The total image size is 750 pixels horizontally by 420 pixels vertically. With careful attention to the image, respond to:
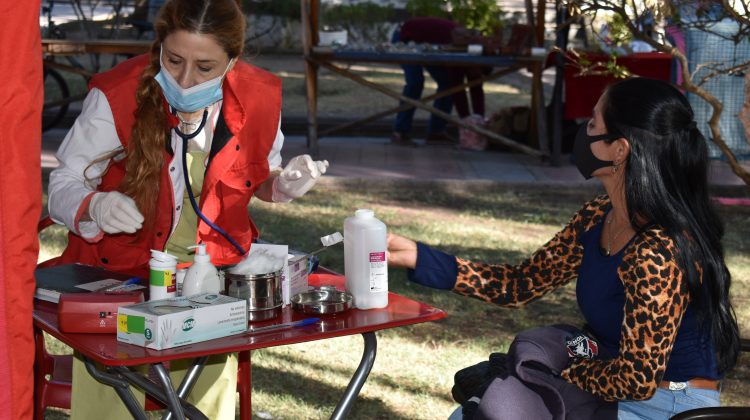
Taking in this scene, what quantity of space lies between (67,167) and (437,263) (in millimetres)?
1091

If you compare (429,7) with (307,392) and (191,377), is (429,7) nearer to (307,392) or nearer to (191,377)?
(307,392)

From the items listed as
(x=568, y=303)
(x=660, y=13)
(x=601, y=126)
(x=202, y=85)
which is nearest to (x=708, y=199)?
(x=601, y=126)

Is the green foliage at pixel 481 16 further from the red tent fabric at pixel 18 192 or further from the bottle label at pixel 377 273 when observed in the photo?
the red tent fabric at pixel 18 192

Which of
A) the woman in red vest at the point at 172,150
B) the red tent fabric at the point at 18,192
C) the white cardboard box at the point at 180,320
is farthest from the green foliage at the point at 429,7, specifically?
the red tent fabric at the point at 18,192

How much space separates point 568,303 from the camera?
19.6 feet

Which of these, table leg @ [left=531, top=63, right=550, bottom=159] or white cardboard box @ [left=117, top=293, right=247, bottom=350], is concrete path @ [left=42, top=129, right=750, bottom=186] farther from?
white cardboard box @ [left=117, top=293, right=247, bottom=350]

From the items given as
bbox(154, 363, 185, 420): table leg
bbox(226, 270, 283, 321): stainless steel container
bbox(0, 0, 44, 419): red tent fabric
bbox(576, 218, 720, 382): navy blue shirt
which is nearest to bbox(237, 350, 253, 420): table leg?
bbox(226, 270, 283, 321): stainless steel container

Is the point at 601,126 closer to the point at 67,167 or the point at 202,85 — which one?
the point at 202,85

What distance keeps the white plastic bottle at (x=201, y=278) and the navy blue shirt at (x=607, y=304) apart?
2.27ft

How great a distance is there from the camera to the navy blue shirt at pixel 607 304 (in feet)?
9.64

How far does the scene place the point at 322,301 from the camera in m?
Result: 2.88

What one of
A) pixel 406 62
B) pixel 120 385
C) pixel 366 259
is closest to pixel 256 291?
pixel 366 259

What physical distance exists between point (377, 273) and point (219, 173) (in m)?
0.68

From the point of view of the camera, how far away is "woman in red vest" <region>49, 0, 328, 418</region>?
324 centimetres
